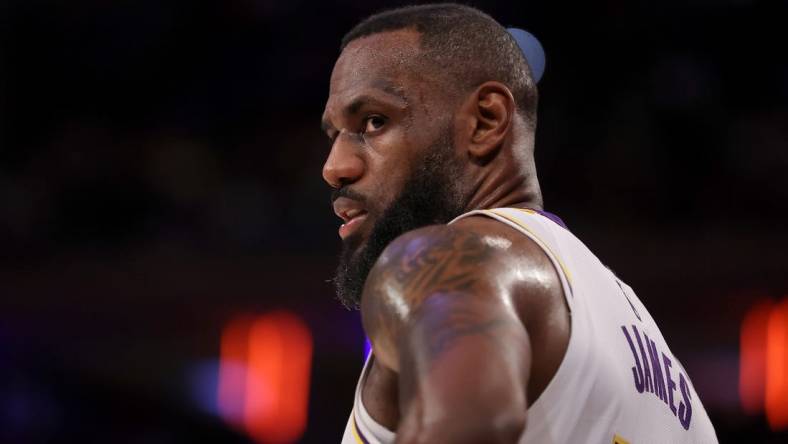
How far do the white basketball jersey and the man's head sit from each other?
32 cm

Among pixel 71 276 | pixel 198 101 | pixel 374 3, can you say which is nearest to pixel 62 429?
pixel 71 276

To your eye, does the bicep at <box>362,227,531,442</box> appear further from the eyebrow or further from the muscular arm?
the eyebrow

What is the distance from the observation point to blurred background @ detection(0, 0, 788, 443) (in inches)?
221

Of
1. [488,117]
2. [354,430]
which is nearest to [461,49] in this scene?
[488,117]

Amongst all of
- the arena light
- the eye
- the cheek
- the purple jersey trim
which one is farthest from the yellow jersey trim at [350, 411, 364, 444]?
the arena light

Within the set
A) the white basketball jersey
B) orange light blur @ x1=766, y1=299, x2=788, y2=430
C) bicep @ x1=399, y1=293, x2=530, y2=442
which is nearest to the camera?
bicep @ x1=399, y1=293, x2=530, y2=442

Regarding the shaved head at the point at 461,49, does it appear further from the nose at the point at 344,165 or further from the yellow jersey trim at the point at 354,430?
the yellow jersey trim at the point at 354,430

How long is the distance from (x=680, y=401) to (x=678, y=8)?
16.6ft

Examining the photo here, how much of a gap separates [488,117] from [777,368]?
4115 mm

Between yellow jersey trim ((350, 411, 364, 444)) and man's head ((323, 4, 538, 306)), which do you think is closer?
yellow jersey trim ((350, 411, 364, 444))

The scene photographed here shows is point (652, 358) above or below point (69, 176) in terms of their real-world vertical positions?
above

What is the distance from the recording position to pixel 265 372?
19.3 ft

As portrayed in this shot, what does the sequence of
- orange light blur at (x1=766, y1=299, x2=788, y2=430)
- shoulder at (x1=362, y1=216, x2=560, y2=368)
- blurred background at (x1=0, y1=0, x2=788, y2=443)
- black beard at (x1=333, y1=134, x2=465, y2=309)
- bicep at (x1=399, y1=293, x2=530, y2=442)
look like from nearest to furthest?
1. bicep at (x1=399, y1=293, x2=530, y2=442)
2. shoulder at (x1=362, y1=216, x2=560, y2=368)
3. black beard at (x1=333, y1=134, x2=465, y2=309)
4. orange light blur at (x1=766, y1=299, x2=788, y2=430)
5. blurred background at (x1=0, y1=0, x2=788, y2=443)

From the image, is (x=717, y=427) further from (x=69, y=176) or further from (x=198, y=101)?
(x=69, y=176)
